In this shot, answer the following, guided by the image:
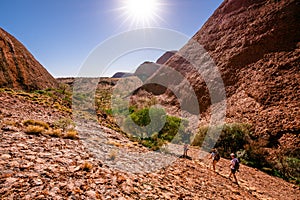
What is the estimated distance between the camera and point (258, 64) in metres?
29.0

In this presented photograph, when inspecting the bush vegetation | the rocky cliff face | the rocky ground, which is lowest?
the rocky ground

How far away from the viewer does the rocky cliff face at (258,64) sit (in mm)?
22266

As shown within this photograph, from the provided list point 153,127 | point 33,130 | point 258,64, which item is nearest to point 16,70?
point 153,127

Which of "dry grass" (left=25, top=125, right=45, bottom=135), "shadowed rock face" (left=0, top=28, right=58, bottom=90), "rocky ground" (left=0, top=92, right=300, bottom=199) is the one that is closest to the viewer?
"rocky ground" (left=0, top=92, right=300, bottom=199)

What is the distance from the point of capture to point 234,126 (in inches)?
845

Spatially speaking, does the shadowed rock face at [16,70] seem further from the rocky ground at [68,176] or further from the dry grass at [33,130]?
the rocky ground at [68,176]

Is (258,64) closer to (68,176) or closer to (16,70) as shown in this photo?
(68,176)

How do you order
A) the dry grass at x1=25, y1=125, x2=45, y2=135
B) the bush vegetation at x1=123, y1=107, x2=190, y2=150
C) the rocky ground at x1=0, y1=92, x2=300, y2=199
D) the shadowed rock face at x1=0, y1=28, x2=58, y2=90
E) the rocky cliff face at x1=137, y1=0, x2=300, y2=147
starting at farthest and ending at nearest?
the bush vegetation at x1=123, y1=107, x2=190, y2=150 < the shadowed rock face at x1=0, y1=28, x2=58, y2=90 < the rocky cliff face at x1=137, y1=0, x2=300, y2=147 < the dry grass at x1=25, y1=125, x2=45, y2=135 < the rocky ground at x1=0, y1=92, x2=300, y2=199

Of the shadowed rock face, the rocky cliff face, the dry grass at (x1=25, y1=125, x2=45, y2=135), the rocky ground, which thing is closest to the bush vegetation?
the rocky cliff face

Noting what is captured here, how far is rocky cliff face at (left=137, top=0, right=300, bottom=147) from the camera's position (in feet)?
73.0

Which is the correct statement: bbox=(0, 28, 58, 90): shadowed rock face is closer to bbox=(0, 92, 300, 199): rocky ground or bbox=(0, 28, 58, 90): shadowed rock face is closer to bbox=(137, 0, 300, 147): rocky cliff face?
bbox=(0, 92, 300, 199): rocky ground

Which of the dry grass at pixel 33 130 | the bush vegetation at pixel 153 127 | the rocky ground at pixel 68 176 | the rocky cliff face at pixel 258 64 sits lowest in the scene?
the rocky ground at pixel 68 176

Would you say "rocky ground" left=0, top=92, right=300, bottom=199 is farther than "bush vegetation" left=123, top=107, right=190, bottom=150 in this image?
No

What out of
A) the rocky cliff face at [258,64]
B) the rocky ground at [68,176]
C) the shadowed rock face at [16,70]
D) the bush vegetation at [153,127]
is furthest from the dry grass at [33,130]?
the rocky cliff face at [258,64]
